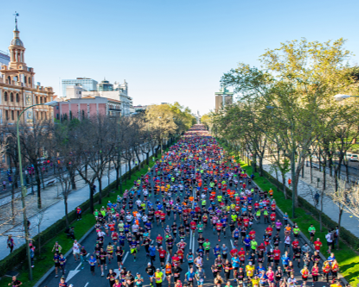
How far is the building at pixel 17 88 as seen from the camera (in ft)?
135

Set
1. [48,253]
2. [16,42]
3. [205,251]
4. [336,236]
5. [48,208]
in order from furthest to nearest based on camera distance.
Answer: [16,42] < [48,208] < [48,253] < [336,236] < [205,251]

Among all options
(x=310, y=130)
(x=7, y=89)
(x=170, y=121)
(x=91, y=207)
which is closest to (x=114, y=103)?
(x=170, y=121)

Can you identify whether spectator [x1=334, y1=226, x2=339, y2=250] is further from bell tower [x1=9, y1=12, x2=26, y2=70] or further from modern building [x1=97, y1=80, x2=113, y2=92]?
modern building [x1=97, y1=80, x2=113, y2=92]

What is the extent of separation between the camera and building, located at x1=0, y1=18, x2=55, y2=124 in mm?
41059

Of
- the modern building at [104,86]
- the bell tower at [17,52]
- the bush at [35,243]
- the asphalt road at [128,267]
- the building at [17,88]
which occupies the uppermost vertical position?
the modern building at [104,86]

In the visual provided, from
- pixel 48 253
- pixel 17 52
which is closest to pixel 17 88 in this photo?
pixel 17 52

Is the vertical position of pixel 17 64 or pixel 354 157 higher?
pixel 17 64

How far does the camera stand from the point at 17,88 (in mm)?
43625

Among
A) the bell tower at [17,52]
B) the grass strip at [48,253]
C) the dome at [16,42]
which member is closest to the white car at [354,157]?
the grass strip at [48,253]

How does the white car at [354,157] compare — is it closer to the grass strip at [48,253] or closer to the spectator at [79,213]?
the grass strip at [48,253]

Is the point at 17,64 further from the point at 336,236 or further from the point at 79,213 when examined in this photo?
the point at 336,236

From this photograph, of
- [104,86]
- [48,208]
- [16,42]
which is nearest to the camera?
[48,208]

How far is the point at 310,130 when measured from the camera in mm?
19562

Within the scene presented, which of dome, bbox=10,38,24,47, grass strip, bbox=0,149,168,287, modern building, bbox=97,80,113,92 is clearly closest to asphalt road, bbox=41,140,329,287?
grass strip, bbox=0,149,168,287
